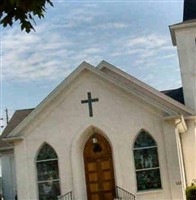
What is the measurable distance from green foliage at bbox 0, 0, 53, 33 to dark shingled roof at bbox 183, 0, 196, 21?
18355 mm

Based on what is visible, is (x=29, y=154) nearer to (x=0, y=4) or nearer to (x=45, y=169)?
(x=45, y=169)

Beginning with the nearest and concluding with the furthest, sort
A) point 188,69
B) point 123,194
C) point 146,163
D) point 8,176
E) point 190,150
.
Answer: point 123,194
point 146,163
point 190,150
point 188,69
point 8,176

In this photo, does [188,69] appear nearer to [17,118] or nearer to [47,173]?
[47,173]

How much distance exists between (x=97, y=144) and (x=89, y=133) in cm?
59

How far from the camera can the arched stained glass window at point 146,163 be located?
17875 millimetres

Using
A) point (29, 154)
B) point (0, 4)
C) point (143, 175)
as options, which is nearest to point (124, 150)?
point (143, 175)

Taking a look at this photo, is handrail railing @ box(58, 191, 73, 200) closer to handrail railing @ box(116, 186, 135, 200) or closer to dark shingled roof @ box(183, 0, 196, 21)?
handrail railing @ box(116, 186, 135, 200)

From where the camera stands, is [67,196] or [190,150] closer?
[67,196]

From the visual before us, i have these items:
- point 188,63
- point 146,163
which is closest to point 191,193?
point 146,163

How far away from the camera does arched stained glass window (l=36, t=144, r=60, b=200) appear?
18453 millimetres

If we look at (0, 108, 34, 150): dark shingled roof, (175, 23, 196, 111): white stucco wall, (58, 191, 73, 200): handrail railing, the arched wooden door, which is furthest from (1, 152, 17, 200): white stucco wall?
(175, 23, 196, 111): white stucco wall

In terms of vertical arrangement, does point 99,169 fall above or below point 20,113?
below

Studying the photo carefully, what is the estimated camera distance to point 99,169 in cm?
1888

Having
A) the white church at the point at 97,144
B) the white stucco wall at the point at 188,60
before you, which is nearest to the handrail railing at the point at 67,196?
the white church at the point at 97,144
